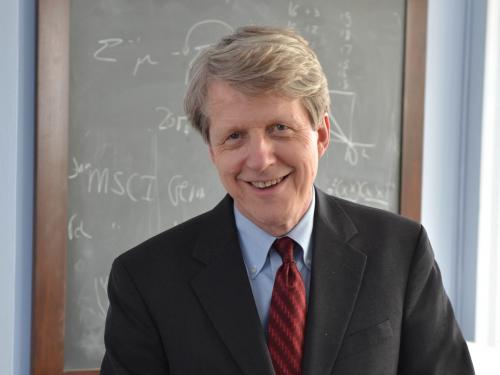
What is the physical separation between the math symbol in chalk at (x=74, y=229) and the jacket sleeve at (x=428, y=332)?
1.08 metres

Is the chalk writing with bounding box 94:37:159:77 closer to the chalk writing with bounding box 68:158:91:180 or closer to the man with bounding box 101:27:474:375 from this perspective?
→ the chalk writing with bounding box 68:158:91:180

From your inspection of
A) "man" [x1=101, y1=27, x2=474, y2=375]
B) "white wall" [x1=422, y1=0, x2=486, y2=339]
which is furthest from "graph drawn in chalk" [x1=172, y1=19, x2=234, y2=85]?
"man" [x1=101, y1=27, x2=474, y2=375]

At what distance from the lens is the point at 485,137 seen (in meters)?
2.37

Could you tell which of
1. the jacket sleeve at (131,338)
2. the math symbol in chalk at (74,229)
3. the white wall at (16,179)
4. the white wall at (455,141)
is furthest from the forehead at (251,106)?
the white wall at (455,141)

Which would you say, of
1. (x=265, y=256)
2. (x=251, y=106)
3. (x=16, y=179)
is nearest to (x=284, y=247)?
(x=265, y=256)

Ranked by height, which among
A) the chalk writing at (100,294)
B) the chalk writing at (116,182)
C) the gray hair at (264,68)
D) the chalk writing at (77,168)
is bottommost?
the chalk writing at (100,294)

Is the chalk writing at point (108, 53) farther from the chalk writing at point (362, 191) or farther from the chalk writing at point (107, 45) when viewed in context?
the chalk writing at point (362, 191)

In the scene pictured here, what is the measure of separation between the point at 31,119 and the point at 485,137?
1453 mm

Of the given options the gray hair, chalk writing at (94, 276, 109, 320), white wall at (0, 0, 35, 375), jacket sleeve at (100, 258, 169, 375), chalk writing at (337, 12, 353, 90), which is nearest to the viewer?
the gray hair

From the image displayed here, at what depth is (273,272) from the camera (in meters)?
1.28

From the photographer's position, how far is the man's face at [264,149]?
117 cm

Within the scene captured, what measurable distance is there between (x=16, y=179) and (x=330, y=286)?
100 cm

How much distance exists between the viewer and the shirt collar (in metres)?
1.28

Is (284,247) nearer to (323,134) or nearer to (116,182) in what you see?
(323,134)
